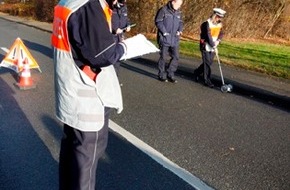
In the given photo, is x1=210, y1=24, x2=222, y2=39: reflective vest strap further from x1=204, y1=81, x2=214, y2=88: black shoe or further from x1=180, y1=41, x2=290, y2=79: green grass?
x1=180, y1=41, x2=290, y2=79: green grass

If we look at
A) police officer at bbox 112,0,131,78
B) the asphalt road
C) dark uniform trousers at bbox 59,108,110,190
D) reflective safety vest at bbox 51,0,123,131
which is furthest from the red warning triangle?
reflective safety vest at bbox 51,0,123,131

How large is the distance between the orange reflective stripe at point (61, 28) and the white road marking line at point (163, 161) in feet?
6.89

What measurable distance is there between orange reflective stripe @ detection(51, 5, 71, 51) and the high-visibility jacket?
591 cm

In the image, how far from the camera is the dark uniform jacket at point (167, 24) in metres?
8.37

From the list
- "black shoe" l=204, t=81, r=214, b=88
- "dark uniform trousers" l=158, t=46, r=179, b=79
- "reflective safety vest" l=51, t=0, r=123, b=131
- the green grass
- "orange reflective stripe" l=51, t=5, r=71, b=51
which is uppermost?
"orange reflective stripe" l=51, t=5, r=71, b=51

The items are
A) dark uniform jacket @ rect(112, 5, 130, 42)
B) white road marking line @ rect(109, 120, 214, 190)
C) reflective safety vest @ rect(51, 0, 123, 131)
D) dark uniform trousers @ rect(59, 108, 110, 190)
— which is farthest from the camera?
dark uniform jacket @ rect(112, 5, 130, 42)

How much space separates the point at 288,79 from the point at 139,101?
4.55m

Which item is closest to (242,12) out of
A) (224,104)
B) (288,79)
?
(288,79)

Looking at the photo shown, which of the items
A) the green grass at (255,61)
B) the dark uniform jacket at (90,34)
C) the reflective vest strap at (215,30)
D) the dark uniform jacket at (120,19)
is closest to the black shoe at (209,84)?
the reflective vest strap at (215,30)

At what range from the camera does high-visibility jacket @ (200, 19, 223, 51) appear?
8055mm

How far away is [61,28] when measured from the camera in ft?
8.04

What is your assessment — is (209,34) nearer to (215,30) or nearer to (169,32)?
(215,30)

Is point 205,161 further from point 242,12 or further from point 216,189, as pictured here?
point 242,12

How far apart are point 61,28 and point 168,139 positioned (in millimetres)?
2942
